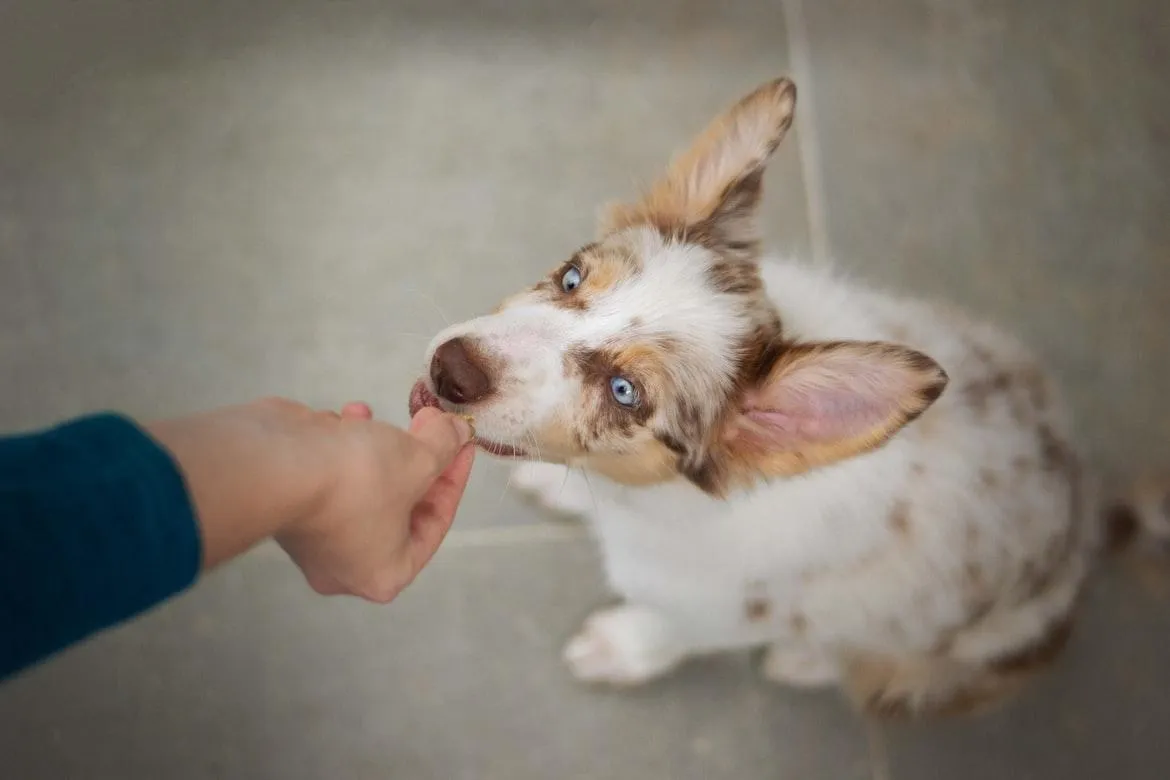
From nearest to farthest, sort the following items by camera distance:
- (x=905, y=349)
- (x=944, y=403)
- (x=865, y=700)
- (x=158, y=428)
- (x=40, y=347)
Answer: (x=158, y=428) < (x=905, y=349) < (x=944, y=403) < (x=865, y=700) < (x=40, y=347)

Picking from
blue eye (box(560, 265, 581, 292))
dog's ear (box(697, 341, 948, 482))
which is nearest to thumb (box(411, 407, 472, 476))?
blue eye (box(560, 265, 581, 292))

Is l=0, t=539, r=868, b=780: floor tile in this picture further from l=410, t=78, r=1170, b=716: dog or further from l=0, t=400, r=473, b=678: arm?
l=0, t=400, r=473, b=678: arm

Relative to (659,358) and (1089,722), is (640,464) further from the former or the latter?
(1089,722)

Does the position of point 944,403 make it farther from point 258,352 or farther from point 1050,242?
point 258,352

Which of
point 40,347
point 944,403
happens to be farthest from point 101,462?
point 40,347

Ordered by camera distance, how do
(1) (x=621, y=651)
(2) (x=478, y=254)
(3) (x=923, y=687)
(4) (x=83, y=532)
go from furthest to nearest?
(2) (x=478, y=254)
(1) (x=621, y=651)
(3) (x=923, y=687)
(4) (x=83, y=532)

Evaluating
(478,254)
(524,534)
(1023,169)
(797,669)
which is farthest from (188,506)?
(1023,169)
